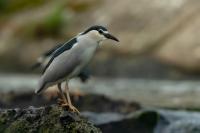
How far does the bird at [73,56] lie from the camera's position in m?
8.08

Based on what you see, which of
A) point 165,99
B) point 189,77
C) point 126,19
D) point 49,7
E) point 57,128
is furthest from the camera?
point 49,7

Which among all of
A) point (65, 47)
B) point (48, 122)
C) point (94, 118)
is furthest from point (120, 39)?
point (48, 122)

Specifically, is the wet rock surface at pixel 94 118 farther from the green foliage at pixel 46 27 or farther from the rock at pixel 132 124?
the green foliage at pixel 46 27

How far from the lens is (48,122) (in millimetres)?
7363

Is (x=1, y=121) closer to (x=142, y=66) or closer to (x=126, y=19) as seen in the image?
(x=142, y=66)

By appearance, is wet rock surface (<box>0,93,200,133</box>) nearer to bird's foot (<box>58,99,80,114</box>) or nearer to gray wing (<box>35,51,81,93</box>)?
bird's foot (<box>58,99,80,114</box>)

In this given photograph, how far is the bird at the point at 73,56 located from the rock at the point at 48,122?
0.54m

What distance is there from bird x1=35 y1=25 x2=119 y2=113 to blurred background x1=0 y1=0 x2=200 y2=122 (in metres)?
12.8

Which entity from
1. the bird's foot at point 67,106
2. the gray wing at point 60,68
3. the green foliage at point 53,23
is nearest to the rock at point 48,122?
the bird's foot at point 67,106

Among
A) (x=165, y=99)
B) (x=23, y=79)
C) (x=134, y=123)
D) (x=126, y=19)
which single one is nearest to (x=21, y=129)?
(x=134, y=123)

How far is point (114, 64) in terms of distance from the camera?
27.0 metres

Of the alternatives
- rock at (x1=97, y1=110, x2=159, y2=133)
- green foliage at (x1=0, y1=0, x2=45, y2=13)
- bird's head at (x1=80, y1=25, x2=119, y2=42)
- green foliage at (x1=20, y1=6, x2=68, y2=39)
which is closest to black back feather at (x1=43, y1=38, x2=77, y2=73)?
bird's head at (x1=80, y1=25, x2=119, y2=42)

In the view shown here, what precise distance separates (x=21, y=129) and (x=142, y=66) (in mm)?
18758

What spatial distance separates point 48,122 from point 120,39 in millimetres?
20834
